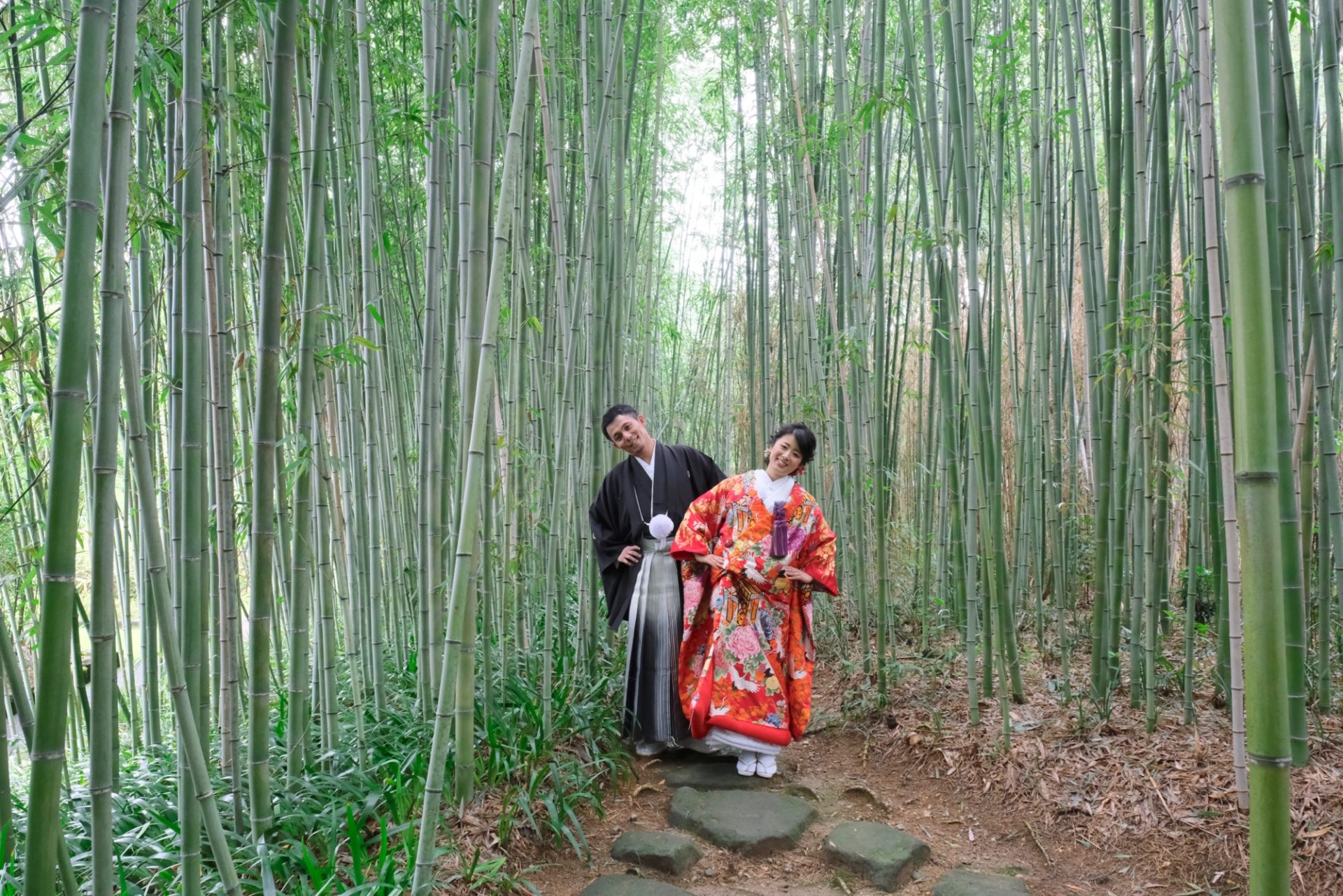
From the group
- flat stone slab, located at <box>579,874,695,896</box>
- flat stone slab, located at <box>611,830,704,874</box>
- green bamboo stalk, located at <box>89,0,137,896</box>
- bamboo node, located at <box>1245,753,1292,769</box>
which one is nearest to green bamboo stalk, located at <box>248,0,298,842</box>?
green bamboo stalk, located at <box>89,0,137,896</box>

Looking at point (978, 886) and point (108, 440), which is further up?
point (108, 440)

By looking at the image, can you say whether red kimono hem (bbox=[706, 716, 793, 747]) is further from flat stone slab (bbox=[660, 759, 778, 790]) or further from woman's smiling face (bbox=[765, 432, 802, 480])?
woman's smiling face (bbox=[765, 432, 802, 480])

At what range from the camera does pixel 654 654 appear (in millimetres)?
3023

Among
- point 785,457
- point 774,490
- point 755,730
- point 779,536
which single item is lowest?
point 755,730

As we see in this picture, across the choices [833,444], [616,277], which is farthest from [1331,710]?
[616,277]

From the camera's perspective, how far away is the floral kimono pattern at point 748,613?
2.87 meters

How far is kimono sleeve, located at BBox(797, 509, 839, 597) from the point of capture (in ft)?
9.67

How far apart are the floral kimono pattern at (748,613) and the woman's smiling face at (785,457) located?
9cm

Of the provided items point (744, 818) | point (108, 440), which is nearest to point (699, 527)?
point (744, 818)

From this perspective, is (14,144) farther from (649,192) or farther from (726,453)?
(726,453)

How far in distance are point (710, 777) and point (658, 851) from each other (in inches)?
28.1

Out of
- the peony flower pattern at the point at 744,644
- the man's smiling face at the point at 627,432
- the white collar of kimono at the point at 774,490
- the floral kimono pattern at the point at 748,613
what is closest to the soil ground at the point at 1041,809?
the floral kimono pattern at the point at 748,613

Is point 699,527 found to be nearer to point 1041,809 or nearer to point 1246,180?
A: point 1041,809

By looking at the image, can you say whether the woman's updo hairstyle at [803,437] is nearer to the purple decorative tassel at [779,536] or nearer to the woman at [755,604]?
the woman at [755,604]
